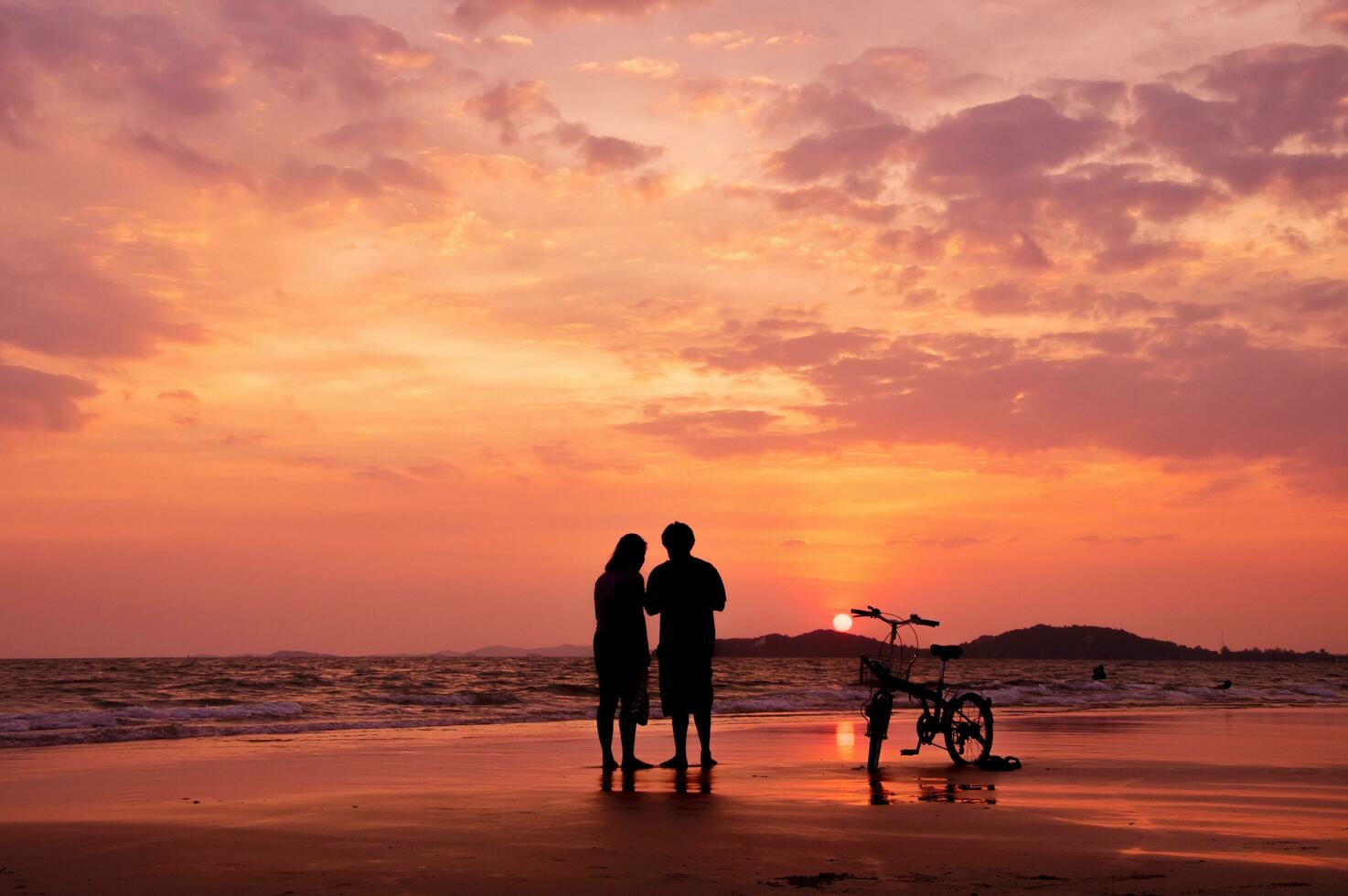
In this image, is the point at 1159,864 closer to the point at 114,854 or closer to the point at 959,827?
the point at 959,827

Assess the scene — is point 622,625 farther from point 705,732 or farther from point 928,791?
point 928,791

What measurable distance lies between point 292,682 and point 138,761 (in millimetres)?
29947

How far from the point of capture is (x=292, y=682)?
43375 mm

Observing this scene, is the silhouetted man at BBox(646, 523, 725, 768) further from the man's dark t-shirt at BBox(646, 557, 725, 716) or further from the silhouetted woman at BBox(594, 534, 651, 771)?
the silhouetted woman at BBox(594, 534, 651, 771)

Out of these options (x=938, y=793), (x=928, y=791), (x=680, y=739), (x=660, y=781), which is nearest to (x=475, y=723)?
(x=680, y=739)

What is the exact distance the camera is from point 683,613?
12000 mm

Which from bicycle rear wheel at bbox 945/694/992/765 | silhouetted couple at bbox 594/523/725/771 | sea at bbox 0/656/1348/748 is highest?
silhouetted couple at bbox 594/523/725/771

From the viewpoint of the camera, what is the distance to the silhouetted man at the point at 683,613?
11969 millimetres

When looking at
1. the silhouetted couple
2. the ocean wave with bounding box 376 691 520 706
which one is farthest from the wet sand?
the ocean wave with bounding box 376 691 520 706

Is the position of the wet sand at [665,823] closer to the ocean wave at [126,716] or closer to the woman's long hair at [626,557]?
the woman's long hair at [626,557]

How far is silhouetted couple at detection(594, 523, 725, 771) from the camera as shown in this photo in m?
11.7

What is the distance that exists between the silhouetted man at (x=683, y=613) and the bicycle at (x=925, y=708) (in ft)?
5.74

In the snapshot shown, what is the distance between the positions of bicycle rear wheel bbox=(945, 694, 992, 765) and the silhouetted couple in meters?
2.95

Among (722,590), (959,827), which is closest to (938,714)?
(722,590)
